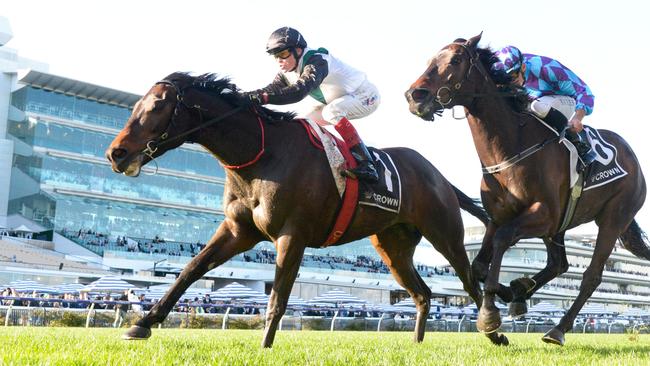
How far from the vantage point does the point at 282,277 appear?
611 cm

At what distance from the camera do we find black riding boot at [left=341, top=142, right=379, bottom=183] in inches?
269

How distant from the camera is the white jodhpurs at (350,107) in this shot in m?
7.33

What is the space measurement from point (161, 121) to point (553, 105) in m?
3.92

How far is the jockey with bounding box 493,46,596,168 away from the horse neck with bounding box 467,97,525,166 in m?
0.30

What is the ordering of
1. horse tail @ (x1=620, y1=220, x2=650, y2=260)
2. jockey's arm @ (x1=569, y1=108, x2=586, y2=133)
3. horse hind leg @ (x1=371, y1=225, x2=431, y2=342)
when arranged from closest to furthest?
1. jockey's arm @ (x1=569, y1=108, x2=586, y2=133)
2. horse hind leg @ (x1=371, y1=225, x2=431, y2=342)
3. horse tail @ (x1=620, y1=220, x2=650, y2=260)

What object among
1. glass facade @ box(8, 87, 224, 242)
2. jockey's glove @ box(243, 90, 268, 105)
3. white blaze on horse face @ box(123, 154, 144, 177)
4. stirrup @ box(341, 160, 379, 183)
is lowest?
white blaze on horse face @ box(123, 154, 144, 177)

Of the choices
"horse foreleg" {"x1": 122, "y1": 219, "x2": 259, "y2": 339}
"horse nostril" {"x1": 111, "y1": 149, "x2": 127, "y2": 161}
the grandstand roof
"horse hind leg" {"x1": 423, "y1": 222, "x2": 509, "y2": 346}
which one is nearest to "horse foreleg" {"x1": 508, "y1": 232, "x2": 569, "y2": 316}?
"horse hind leg" {"x1": 423, "y1": 222, "x2": 509, "y2": 346}

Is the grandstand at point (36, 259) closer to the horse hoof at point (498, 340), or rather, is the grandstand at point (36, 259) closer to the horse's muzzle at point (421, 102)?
the horse hoof at point (498, 340)

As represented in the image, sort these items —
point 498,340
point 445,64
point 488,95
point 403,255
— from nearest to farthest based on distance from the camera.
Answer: point 445,64 → point 488,95 → point 498,340 → point 403,255

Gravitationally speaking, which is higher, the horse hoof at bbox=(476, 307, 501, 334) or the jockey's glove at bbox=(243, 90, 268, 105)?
the jockey's glove at bbox=(243, 90, 268, 105)

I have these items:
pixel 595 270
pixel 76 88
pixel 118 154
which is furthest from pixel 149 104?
pixel 76 88

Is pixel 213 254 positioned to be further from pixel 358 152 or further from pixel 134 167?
pixel 358 152

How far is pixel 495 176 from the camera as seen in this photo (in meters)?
6.94

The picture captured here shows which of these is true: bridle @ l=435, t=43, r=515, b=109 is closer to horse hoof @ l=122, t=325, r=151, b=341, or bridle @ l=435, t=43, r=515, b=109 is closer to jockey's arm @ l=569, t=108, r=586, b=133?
jockey's arm @ l=569, t=108, r=586, b=133
